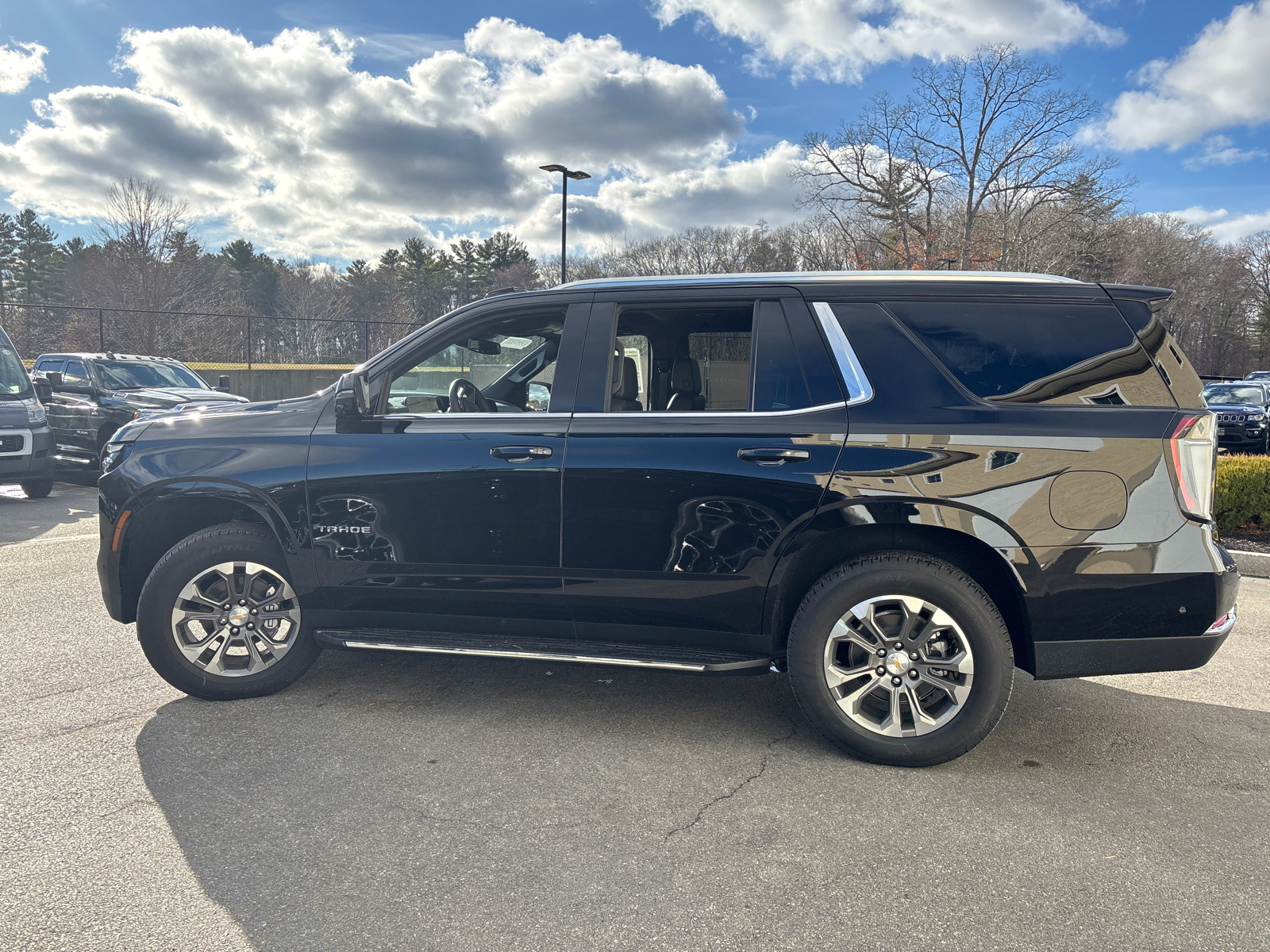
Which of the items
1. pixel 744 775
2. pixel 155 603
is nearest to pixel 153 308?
pixel 155 603

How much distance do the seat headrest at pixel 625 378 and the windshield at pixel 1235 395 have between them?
67.0 ft

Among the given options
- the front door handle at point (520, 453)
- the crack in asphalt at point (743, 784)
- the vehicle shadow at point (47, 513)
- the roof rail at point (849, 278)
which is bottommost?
the vehicle shadow at point (47, 513)

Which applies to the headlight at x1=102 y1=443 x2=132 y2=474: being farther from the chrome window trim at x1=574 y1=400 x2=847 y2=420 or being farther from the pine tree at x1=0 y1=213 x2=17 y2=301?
the pine tree at x1=0 y1=213 x2=17 y2=301

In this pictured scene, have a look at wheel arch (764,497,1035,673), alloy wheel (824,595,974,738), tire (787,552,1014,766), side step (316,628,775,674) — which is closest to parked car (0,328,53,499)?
side step (316,628,775,674)

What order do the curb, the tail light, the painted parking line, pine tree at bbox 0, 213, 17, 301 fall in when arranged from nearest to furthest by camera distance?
1. the tail light
2. the curb
3. the painted parking line
4. pine tree at bbox 0, 213, 17, 301

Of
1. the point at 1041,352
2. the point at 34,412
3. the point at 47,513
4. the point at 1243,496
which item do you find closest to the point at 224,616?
the point at 1041,352

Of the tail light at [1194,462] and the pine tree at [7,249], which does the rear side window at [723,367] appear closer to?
the tail light at [1194,462]

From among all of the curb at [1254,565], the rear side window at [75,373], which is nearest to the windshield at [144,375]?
the rear side window at [75,373]

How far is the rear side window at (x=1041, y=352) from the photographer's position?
3.15m

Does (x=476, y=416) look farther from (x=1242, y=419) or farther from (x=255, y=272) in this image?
(x=255, y=272)

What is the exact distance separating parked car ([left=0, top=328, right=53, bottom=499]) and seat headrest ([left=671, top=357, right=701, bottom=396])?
937cm

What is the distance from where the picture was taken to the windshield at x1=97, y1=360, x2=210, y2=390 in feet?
40.0

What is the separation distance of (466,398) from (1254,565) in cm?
672

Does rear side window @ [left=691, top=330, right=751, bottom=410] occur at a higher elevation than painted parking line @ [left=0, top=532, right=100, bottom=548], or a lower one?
higher
